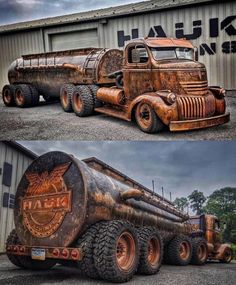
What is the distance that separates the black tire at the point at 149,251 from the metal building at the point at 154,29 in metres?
2.57

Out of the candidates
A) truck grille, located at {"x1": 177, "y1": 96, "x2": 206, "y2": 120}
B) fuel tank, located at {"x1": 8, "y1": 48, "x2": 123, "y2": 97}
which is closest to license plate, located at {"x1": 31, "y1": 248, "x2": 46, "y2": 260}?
truck grille, located at {"x1": 177, "y1": 96, "x2": 206, "y2": 120}

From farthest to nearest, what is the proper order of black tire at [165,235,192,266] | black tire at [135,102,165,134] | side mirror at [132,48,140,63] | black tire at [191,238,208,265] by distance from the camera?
black tire at [191,238,208,265] → black tire at [165,235,192,266] → side mirror at [132,48,140,63] → black tire at [135,102,165,134]

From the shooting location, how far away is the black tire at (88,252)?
3906 millimetres

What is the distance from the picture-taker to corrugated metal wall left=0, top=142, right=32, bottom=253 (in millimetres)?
4363

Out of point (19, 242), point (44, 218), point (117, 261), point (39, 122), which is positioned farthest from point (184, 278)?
point (39, 122)

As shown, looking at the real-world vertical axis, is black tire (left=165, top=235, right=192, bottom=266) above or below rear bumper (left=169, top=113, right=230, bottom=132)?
below

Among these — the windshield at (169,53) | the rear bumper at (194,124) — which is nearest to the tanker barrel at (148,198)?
the rear bumper at (194,124)

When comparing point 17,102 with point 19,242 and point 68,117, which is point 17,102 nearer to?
point 68,117

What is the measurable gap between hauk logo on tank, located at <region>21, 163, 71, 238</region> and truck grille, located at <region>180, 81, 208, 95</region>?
1599 mm

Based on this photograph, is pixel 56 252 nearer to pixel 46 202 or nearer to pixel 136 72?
pixel 46 202

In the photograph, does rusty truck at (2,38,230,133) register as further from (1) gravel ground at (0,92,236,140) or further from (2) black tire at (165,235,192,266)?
(2) black tire at (165,235,192,266)

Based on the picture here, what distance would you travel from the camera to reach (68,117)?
233 inches

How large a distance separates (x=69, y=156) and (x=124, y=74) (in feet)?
5.85

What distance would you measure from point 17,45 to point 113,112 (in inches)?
84.0
